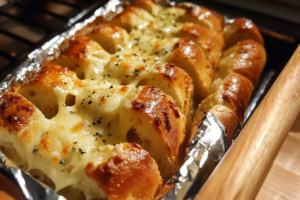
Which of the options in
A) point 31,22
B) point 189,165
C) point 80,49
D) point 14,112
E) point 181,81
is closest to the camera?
point 189,165

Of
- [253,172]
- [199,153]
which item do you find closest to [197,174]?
[199,153]

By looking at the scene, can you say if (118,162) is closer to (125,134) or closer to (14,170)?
(125,134)

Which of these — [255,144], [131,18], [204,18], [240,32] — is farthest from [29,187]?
[240,32]

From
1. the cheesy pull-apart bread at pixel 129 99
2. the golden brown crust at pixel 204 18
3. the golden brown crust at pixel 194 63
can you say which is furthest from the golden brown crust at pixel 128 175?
the golden brown crust at pixel 204 18

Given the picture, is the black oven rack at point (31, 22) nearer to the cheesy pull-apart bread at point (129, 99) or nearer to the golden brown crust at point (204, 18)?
the cheesy pull-apart bread at point (129, 99)

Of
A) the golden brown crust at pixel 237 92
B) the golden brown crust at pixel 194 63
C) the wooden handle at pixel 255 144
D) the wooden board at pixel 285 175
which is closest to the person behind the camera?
the wooden handle at pixel 255 144

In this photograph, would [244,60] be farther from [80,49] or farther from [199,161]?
[80,49]
